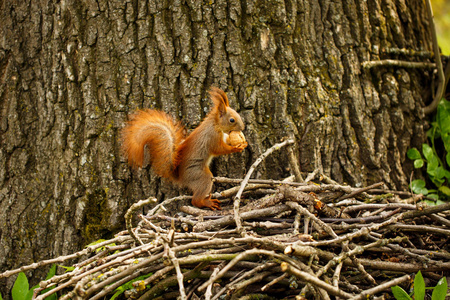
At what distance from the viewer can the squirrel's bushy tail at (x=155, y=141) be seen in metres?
2.15

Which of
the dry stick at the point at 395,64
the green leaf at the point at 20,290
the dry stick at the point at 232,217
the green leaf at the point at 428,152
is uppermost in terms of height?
the dry stick at the point at 395,64

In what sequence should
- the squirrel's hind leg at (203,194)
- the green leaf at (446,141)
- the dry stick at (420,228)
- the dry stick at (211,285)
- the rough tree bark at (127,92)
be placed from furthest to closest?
the green leaf at (446,141), the rough tree bark at (127,92), the squirrel's hind leg at (203,194), the dry stick at (420,228), the dry stick at (211,285)

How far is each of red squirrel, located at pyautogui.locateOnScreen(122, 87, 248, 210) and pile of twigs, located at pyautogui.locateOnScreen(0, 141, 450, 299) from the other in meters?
0.18

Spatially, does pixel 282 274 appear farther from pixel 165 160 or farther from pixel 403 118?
pixel 403 118

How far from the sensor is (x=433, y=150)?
2818 millimetres

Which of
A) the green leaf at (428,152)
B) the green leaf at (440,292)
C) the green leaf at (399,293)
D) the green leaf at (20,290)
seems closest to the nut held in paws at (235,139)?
the green leaf at (399,293)

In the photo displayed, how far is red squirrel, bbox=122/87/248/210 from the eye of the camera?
215 cm

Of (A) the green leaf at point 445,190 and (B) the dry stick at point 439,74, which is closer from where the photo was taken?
(A) the green leaf at point 445,190

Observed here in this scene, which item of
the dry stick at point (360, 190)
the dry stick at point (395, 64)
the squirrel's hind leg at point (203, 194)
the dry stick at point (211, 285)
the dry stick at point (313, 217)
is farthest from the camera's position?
the dry stick at point (395, 64)

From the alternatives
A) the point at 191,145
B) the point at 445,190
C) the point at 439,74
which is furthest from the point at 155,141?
the point at 439,74

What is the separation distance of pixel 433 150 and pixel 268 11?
5.12ft

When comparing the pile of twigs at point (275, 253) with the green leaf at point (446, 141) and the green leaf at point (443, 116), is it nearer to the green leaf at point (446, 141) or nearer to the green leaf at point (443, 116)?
→ the green leaf at point (446, 141)

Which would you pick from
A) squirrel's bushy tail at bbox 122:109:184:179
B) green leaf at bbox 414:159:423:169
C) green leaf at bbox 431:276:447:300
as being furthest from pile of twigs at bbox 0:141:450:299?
green leaf at bbox 414:159:423:169

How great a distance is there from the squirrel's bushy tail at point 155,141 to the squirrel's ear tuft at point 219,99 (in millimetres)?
278
